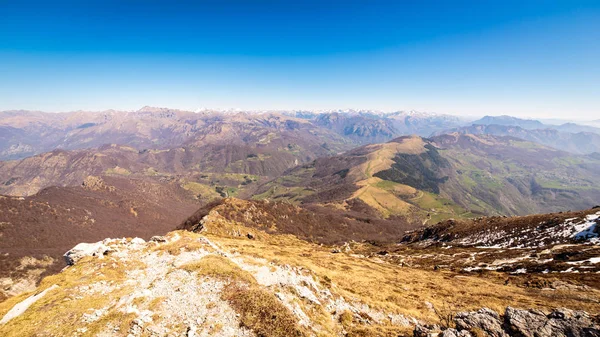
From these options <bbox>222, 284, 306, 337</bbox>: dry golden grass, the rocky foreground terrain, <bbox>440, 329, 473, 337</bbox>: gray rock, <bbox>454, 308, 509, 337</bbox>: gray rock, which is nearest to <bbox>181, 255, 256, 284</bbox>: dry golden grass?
the rocky foreground terrain

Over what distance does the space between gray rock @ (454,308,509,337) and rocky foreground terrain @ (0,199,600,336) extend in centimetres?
12

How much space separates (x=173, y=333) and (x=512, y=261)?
109 meters

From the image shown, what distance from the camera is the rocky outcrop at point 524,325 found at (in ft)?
85.3

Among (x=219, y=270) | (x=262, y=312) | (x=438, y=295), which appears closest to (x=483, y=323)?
(x=262, y=312)

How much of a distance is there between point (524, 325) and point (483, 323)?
13.9 ft

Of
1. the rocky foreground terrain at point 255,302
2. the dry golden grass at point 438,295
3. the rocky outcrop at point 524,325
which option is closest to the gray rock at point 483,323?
the rocky outcrop at point 524,325

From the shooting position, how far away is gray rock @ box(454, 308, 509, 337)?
2757cm

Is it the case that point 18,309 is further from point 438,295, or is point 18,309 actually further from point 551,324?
point 438,295

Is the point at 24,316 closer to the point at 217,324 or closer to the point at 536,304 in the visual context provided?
the point at 217,324

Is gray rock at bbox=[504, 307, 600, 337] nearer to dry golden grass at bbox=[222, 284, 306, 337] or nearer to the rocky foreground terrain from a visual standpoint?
the rocky foreground terrain

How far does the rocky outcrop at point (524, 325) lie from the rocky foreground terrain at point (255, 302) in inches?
4.3

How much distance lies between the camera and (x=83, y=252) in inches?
2119

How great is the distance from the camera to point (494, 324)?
28.5 m

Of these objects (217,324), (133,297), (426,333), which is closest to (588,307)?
(426,333)
